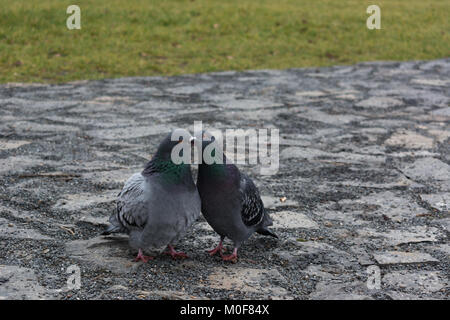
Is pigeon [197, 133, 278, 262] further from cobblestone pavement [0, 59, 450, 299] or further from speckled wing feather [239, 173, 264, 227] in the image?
cobblestone pavement [0, 59, 450, 299]

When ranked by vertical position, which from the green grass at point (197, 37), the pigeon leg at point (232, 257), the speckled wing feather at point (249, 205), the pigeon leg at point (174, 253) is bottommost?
the pigeon leg at point (232, 257)

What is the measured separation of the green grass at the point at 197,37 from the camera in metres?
9.44

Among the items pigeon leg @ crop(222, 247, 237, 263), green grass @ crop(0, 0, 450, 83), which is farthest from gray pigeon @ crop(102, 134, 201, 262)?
green grass @ crop(0, 0, 450, 83)

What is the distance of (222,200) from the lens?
3205 millimetres

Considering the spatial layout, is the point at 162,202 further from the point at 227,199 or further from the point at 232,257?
the point at 232,257

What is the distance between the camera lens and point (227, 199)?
126 inches

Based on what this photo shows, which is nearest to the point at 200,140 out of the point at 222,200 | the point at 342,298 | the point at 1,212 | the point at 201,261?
the point at 222,200

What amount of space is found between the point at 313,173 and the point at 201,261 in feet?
6.26

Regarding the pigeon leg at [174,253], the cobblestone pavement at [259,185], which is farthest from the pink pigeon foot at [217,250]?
the pigeon leg at [174,253]

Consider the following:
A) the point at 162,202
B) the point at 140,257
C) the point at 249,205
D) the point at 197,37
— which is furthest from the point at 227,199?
the point at 197,37

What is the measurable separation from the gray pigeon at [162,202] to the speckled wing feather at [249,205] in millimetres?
258

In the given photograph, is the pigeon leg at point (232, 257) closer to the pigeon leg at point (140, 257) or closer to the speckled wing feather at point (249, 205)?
the speckled wing feather at point (249, 205)
